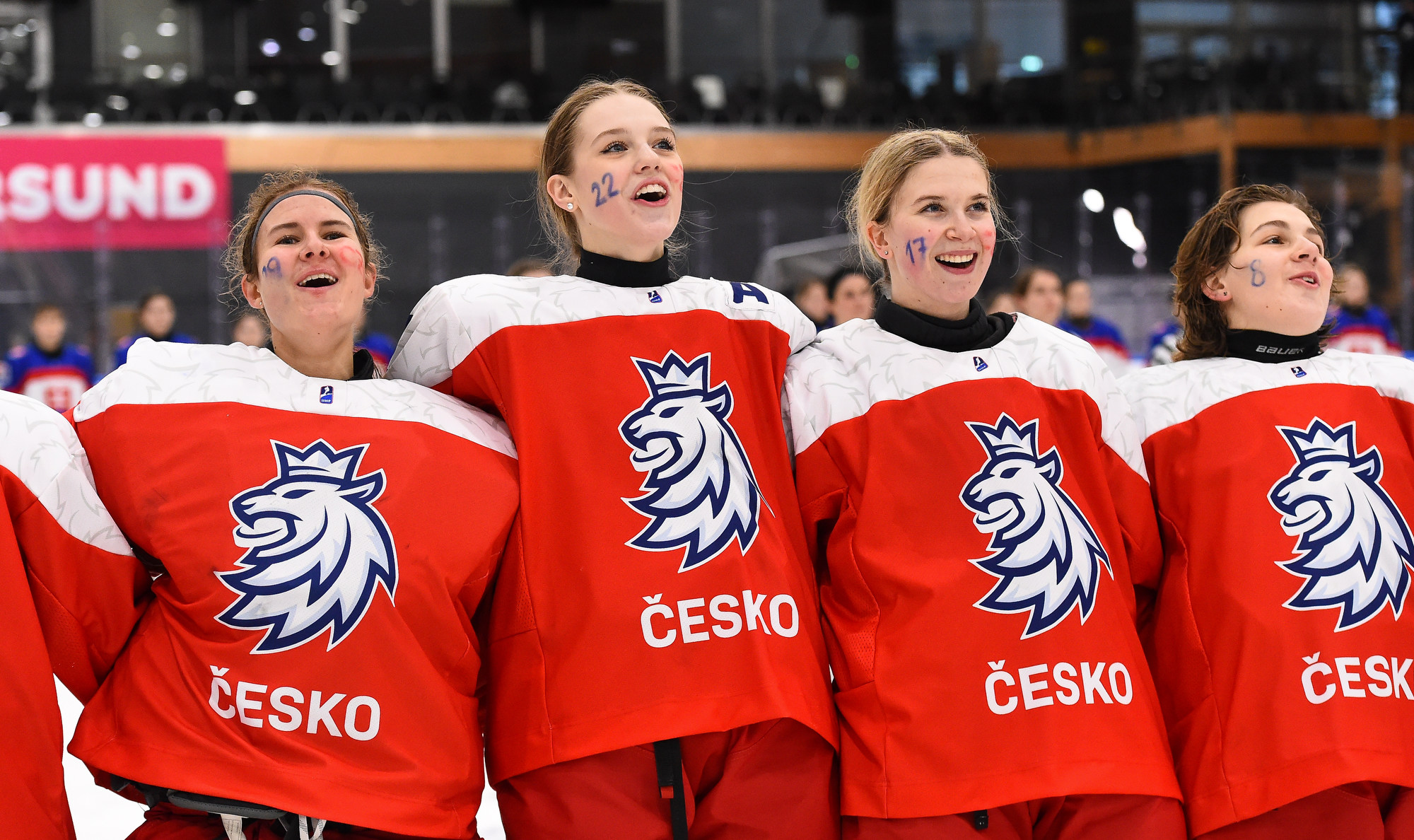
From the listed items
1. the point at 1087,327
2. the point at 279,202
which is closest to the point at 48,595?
the point at 279,202

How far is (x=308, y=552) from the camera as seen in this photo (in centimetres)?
168

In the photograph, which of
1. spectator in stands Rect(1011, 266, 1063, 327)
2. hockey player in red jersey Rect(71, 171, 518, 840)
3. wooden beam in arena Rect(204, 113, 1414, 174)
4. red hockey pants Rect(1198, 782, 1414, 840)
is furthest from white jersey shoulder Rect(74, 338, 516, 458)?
wooden beam in arena Rect(204, 113, 1414, 174)

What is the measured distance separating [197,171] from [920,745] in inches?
453

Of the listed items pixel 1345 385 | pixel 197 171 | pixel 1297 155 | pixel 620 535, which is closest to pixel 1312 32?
pixel 1297 155

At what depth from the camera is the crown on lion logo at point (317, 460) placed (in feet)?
5.68

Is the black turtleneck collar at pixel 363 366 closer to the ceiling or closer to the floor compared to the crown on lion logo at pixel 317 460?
closer to the ceiling

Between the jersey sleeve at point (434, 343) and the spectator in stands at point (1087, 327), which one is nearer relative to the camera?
the jersey sleeve at point (434, 343)

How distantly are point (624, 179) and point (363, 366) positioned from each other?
0.51m

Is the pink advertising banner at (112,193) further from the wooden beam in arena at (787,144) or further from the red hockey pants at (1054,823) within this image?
the red hockey pants at (1054,823)

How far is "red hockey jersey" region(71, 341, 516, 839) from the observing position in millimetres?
1627

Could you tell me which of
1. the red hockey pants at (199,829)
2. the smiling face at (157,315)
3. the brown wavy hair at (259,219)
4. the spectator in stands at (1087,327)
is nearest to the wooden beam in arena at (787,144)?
the spectator in stands at (1087,327)

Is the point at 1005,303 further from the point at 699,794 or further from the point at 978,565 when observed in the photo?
the point at 699,794

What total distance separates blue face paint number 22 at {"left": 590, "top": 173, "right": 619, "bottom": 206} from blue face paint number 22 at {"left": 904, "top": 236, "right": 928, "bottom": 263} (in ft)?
→ 1.52

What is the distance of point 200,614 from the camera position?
65.5 inches
